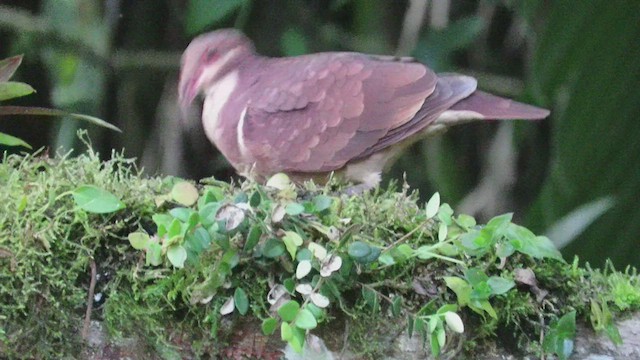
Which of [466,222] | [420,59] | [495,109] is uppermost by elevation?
[466,222]

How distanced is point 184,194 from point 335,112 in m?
0.75

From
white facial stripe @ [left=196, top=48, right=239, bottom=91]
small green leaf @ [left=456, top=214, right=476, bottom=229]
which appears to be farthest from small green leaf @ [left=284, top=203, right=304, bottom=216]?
white facial stripe @ [left=196, top=48, right=239, bottom=91]

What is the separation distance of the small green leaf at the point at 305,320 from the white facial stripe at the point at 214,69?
1031mm

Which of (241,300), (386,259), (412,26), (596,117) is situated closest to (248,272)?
(241,300)

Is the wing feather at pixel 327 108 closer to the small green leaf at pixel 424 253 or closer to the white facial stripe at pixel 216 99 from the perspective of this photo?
the white facial stripe at pixel 216 99

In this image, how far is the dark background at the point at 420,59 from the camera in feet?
6.57

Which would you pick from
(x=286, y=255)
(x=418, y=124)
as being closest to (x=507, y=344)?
(x=286, y=255)

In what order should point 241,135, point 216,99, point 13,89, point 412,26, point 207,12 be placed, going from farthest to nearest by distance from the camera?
1. point 412,26
2. point 207,12
3. point 216,99
4. point 241,135
5. point 13,89

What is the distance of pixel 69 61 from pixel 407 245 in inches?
62.3

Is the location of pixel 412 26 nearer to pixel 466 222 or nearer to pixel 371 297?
pixel 466 222

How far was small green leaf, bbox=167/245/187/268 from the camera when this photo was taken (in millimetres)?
938

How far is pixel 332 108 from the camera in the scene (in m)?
1.75

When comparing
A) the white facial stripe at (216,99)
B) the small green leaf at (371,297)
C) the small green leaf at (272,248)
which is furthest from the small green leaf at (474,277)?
the white facial stripe at (216,99)

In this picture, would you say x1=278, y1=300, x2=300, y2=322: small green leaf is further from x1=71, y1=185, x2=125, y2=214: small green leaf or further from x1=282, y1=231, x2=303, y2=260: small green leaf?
x1=71, y1=185, x2=125, y2=214: small green leaf
